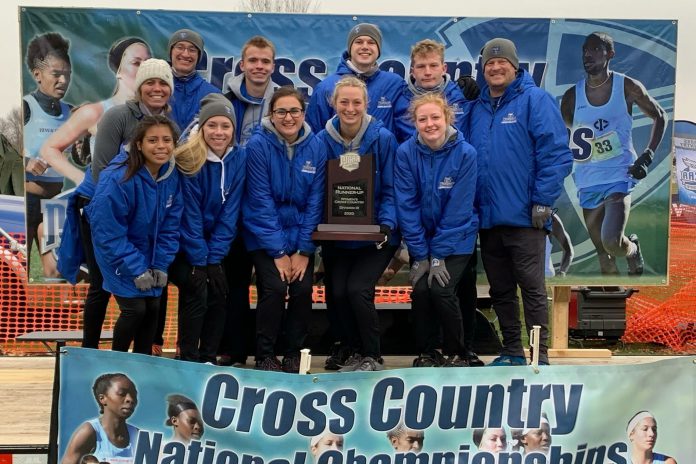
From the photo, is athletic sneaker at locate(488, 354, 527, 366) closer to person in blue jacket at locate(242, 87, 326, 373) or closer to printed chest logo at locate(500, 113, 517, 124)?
person in blue jacket at locate(242, 87, 326, 373)

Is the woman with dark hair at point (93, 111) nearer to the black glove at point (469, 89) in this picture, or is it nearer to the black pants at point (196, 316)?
the black pants at point (196, 316)

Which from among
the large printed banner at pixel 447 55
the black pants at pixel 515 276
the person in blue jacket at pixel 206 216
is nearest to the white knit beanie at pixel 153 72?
the person in blue jacket at pixel 206 216

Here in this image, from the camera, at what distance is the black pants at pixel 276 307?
4512mm

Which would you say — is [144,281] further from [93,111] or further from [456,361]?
[93,111]

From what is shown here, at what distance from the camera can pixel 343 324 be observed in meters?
4.79

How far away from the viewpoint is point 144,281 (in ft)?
13.4

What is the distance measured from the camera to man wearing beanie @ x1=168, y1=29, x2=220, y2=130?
4965 mm

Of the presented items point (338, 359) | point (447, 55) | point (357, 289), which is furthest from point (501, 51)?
point (338, 359)

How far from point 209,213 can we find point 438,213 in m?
1.30

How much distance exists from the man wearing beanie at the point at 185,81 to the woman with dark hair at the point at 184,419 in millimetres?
2195

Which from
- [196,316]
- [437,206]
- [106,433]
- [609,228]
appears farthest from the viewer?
[609,228]

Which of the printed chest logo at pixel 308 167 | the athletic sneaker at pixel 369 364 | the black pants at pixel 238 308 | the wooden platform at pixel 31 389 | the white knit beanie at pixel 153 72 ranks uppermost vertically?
the white knit beanie at pixel 153 72

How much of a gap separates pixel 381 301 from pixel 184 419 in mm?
5792

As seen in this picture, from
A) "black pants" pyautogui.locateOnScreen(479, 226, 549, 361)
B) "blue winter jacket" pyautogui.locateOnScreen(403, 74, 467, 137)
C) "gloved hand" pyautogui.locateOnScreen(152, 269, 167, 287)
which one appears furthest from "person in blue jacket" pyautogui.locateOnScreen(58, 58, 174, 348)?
"black pants" pyautogui.locateOnScreen(479, 226, 549, 361)
